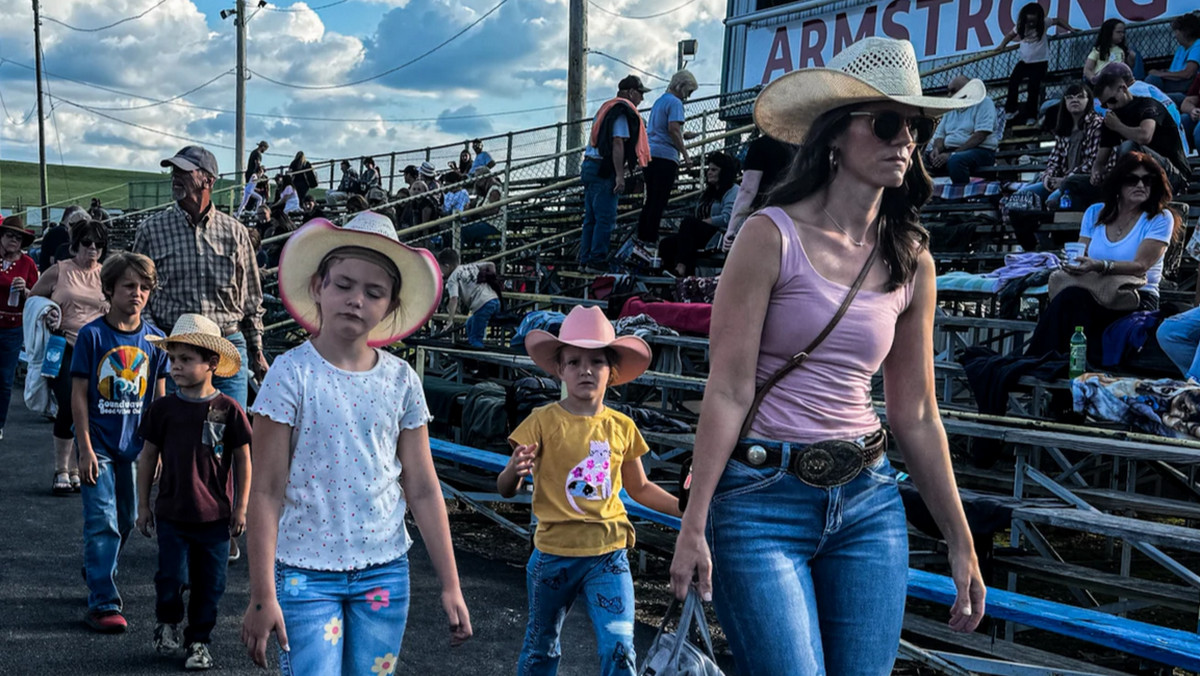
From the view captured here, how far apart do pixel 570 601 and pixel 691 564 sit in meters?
1.89

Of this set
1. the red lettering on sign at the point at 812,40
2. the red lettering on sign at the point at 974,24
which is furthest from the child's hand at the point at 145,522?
the red lettering on sign at the point at 812,40

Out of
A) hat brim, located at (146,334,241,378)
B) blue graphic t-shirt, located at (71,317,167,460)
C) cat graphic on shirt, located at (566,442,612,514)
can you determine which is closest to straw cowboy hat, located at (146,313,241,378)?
hat brim, located at (146,334,241,378)

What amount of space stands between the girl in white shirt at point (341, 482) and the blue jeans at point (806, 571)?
893mm

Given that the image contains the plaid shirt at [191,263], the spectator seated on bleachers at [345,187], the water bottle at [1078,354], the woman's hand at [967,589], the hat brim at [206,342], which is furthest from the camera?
the spectator seated on bleachers at [345,187]

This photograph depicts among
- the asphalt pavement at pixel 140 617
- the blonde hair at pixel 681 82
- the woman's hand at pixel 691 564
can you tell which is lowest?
the asphalt pavement at pixel 140 617

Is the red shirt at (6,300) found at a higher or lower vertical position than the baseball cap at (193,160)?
lower

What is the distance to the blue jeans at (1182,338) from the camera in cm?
667

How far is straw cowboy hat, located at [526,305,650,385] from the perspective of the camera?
4480 millimetres

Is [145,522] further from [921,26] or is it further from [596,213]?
[921,26]

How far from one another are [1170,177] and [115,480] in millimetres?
8096

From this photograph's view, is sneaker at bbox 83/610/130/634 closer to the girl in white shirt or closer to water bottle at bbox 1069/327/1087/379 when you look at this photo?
the girl in white shirt

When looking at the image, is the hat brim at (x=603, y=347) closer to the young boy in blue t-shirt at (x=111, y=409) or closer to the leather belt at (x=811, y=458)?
the leather belt at (x=811, y=458)

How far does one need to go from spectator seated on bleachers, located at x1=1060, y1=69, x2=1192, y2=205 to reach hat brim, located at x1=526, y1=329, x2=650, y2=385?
19.9ft

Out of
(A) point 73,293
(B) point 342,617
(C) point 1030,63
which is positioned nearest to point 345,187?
(C) point 1030,63
